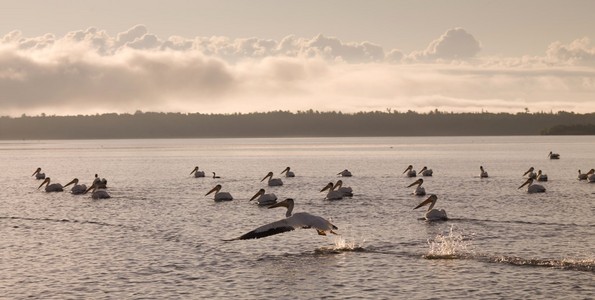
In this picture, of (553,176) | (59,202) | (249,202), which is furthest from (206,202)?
(553,176)

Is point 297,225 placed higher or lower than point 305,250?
higher

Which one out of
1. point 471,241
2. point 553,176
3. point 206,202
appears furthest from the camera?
point 553,176

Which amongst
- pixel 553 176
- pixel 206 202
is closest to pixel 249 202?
pixel 206 202

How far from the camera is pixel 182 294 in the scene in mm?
18547

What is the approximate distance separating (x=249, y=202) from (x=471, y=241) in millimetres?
17317

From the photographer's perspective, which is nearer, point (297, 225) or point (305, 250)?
point (297, 225)

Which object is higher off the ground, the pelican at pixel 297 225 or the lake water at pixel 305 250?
the pelican at pixel 297 225

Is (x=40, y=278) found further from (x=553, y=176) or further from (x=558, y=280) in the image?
(x=553, y=176)

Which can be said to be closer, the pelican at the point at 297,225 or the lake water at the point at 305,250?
the lake water at the point at 305,250

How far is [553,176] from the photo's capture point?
199 ft

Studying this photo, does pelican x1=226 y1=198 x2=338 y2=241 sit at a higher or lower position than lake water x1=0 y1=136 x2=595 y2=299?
higher

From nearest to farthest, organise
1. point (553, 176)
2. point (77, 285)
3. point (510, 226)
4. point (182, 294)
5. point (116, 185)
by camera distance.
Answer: point (182, 294) < point (77, 285) < point (510, 226) < point (116, 185) < point (553, 176)

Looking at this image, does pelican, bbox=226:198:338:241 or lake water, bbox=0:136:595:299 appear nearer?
lake water, bbox=0:136:595:299

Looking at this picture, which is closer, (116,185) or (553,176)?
(116,185)
